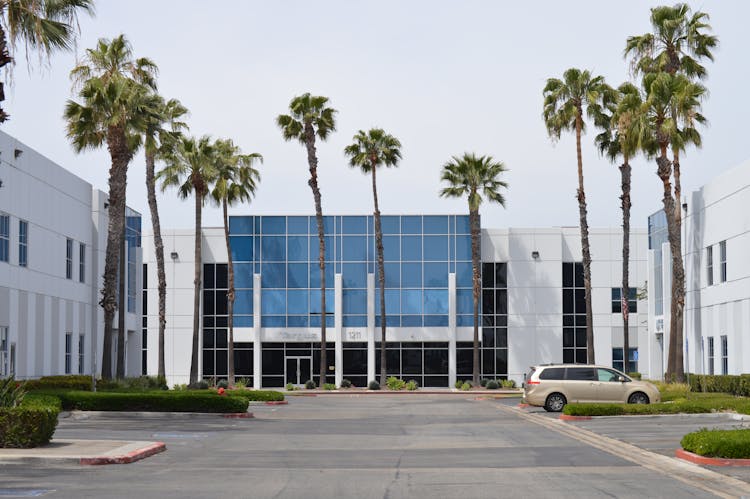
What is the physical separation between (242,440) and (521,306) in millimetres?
47643

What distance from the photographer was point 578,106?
179 ft

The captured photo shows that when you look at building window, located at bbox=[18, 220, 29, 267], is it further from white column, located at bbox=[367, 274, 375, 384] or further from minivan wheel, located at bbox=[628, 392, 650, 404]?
white column, located at bbox=[367, 274, 375, 384]

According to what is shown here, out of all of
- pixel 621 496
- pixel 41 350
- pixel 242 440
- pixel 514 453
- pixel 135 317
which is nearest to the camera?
pixel 621 496

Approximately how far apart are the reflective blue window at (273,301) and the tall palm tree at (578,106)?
22943mm

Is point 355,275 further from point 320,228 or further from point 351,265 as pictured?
point 320,228

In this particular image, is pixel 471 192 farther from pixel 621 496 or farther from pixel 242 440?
pixel 621 496

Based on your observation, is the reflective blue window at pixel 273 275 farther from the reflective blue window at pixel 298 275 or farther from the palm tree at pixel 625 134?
the palm tree at pixel 625 134

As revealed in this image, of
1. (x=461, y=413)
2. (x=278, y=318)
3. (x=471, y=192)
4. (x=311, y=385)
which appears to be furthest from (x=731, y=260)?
(x=278, y=318)

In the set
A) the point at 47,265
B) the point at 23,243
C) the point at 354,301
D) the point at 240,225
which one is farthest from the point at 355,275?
the point at 23,243

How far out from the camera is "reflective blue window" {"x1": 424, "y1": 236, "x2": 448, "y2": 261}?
71.4 metres

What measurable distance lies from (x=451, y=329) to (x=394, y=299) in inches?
163

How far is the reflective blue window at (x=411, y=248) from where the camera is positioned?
71438 mm

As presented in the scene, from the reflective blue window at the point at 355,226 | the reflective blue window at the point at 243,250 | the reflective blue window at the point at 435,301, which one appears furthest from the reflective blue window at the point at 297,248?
the reflective blue window at the point at 435,301

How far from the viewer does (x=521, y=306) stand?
72.0 metres
